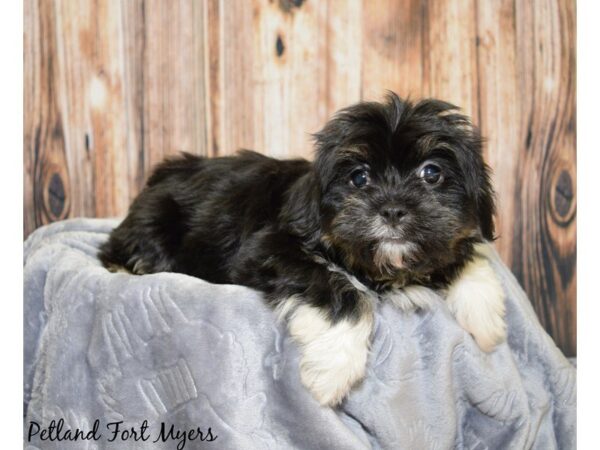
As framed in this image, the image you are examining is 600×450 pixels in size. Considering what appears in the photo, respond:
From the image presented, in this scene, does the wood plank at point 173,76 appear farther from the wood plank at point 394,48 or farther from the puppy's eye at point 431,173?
the puppy's eye at point 431,173

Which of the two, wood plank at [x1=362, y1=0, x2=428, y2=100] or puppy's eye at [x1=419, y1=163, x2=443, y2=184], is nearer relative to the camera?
puppy's eye at [x1=419, y1=163, x2=443, y2=184]

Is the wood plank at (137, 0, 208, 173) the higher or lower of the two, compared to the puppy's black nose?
higher

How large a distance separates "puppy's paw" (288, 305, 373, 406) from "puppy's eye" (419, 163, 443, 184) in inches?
25.3

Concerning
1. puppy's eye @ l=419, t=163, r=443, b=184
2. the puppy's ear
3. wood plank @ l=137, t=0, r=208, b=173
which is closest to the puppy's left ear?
the puppy's ear

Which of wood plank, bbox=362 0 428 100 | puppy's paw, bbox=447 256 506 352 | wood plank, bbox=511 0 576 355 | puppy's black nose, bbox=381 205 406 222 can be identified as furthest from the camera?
wood plank, bbox=362 0 428 100

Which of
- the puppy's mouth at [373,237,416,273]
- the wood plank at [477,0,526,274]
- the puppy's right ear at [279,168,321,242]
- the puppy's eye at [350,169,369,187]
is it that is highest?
the wood plank at [477,0,526,274]

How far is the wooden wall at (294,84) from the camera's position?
14.0ft

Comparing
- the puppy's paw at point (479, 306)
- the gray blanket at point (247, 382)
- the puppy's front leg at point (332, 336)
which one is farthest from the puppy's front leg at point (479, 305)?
the puppy's front leg at point (332, 336)

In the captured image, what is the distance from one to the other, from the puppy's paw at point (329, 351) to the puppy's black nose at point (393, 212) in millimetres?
443

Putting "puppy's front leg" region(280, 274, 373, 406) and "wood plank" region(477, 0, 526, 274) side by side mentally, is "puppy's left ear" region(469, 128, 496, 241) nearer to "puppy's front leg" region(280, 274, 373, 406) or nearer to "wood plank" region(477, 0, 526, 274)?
"puppy's front leg" region(280, 274, 373, 406)

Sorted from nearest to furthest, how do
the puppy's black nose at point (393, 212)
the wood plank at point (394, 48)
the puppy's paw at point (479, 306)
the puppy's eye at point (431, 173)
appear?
1. the puppy's black nose at point (393, 212)
2. the puppy's eye at point (431, 173)
3. the puppy's paw at point (479, 306)
4. the wood plank at point (394, 48)

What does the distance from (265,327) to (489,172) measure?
126cm

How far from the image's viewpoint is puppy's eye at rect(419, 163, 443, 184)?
2820 mm
